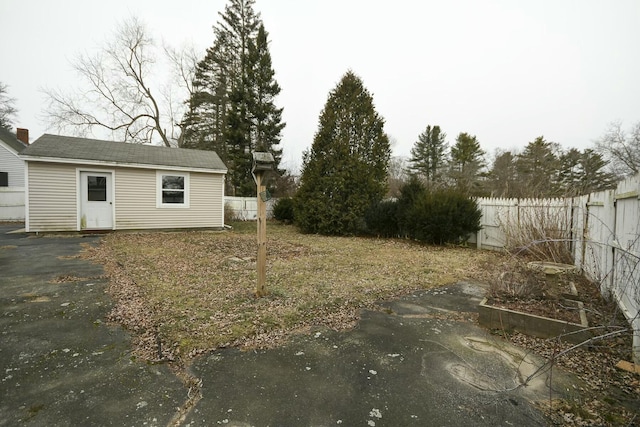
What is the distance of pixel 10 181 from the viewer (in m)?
16.0

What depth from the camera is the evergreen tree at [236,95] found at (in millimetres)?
19844

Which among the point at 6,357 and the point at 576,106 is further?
the point at 576,106

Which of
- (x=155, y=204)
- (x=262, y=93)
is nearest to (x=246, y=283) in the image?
(x=155, y=204)

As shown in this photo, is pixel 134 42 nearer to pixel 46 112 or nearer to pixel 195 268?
pixel 46 112

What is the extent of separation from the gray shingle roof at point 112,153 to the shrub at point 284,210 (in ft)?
14.6

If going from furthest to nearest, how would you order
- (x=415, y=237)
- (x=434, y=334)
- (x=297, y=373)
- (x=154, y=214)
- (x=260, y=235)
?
(x=154, y=214), (x=415, y=237), (x=260, y=235), (x=434, y=334), (x=297, y=373)

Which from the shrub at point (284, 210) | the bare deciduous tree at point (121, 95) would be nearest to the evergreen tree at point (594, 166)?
the shrub at point (284, 210)

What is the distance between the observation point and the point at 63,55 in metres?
15.9

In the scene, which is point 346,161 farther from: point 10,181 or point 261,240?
point 10,181

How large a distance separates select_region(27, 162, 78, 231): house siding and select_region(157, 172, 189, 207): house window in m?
2.63

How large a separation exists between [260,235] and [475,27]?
10.8m

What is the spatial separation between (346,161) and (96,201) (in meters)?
9.29

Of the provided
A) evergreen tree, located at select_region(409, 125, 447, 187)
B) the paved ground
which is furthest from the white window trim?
evergreen tree, located at select_region(409, 125, 447, 187)

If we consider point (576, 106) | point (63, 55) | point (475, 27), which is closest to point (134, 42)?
point (63, 55)
